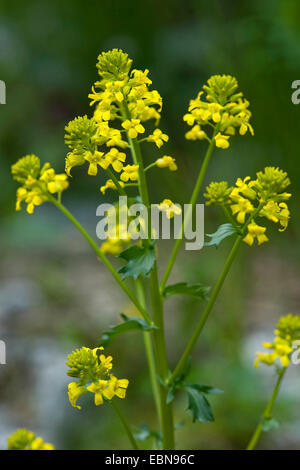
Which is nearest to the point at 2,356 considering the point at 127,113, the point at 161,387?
the point at 161,387

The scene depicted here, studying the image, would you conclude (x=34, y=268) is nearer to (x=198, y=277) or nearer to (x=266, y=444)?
(x=198, y=277)

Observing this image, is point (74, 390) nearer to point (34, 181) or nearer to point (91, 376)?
point (91, 376)

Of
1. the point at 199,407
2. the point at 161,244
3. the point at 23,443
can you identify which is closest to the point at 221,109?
the point at 199,407

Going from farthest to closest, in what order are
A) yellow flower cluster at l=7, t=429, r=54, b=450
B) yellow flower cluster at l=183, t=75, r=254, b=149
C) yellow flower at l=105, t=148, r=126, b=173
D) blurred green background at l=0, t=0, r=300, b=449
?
blurred green background at l=0, t=0, r=300, b=449, yellow flower cluster at l=7, t=429, r=54, b=450, yellow flower cluster at l=183, t=75, r=254, b=149, yellow flower at l=105, t=148, r=126, b=173

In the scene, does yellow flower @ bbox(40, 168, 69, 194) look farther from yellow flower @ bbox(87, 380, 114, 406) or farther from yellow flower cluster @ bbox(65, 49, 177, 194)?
yellow flower @ bbox(87, 380, 114, 406)

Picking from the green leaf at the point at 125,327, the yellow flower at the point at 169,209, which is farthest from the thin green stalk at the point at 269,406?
the yellow flower at the point at 169,209

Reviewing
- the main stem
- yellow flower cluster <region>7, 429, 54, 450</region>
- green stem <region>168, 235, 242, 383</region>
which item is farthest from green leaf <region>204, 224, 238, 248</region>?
yellow flower cluster <region>7, 429, 54, 450</region>
